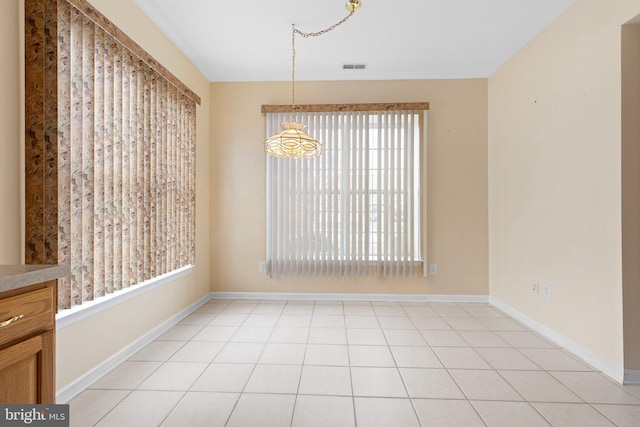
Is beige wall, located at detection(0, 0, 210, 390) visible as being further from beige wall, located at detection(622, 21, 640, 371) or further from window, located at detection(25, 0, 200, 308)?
beige wall, located at detection(622, 21, 640, 371)

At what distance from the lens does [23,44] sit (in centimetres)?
159

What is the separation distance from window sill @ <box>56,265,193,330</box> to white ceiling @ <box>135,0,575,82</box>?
7.66 feet

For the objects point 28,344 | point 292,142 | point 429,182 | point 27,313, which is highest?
point 292,142

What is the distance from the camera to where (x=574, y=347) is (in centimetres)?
249

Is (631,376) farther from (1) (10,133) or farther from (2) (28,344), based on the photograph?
(1) (10,133)

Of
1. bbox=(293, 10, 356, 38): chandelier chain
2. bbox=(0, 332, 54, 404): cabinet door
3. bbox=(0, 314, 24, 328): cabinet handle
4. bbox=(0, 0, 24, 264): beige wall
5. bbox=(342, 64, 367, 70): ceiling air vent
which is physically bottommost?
bbox=(0, 332, 54, 404): cabinet door

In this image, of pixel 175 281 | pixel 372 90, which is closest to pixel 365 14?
pixel 372 90

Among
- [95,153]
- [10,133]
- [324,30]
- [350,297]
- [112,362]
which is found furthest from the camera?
[350,297]

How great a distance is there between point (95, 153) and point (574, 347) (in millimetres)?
3908

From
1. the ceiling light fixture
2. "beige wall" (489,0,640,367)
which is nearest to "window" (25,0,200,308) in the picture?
the ceiling light fixture

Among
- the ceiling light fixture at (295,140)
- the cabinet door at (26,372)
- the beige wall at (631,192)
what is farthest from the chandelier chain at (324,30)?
the cabinet door at (26,372)

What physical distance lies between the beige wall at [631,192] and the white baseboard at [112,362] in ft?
11.8

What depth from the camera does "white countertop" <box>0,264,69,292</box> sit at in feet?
3.02

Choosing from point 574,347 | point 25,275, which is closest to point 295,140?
point 25,275
